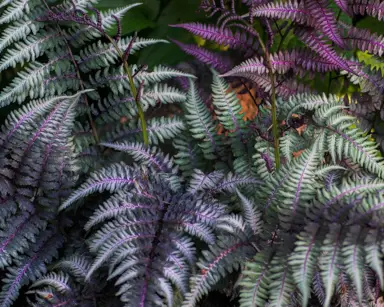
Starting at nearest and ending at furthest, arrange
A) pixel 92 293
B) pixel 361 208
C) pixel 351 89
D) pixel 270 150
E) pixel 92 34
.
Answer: pixel 361 208 → pixel 92 293 → pixel 270 150 → pixel 92 34 → pixel 351 89

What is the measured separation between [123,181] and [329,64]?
0.73m

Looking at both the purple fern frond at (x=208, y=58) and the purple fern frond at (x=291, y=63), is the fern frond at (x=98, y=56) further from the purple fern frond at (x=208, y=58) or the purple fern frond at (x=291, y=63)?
the purple fern frond at (x=291, y=63)

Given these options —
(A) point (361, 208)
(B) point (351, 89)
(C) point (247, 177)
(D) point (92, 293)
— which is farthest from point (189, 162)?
(B) point (351, 89)

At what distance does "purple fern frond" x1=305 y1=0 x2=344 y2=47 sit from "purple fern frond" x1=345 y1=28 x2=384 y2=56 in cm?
9

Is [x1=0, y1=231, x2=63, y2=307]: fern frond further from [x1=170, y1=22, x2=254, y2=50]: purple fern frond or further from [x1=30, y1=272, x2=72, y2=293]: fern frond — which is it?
[x1=170, y1=22, x2=254, y2=50]: purple fern frond

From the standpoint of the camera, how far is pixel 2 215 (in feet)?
4.45

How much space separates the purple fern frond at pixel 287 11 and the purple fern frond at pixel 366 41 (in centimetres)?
16

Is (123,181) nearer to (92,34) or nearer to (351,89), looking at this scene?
(92,34)

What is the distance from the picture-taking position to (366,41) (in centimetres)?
153

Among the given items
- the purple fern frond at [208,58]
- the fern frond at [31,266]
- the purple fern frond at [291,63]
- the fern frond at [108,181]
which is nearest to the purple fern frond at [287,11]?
the purple fern frond at [291,63]

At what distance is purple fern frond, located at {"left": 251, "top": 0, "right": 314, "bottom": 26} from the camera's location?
1441mm

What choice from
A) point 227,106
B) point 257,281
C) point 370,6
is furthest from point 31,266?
point 370,6

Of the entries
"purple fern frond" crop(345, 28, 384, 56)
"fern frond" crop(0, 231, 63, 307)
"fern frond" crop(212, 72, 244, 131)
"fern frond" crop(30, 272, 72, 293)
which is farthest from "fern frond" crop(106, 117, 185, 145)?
"purple fern frond" crop(345, 28, 384, 56)

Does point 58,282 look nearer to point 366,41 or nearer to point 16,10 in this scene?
point 16,10
